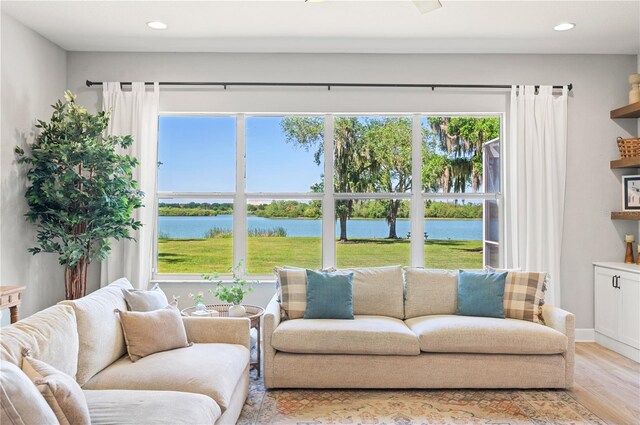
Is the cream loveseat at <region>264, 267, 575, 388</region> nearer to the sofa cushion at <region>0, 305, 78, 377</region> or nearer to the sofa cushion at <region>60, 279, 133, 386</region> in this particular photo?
the sofa cushion at <region>60, 279, 133, 386</region>

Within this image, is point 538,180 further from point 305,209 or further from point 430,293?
point 305,209

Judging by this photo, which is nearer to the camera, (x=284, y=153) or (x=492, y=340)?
(x=492, y=340)

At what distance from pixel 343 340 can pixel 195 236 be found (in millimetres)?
2262

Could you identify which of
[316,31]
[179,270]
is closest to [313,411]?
[179,270]

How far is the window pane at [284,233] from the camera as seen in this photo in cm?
479

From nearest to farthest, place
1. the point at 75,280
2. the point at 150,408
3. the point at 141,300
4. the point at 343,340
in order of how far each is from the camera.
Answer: the point at 150,408
the point at 141,300
the point at 343,340
the point at 75,280

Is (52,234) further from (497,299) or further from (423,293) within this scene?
(497,299)

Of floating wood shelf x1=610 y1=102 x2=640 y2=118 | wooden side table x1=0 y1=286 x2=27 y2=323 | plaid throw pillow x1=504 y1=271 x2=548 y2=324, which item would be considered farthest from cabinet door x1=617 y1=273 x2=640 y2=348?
wooden side table x1=0 y1=286 x2=27 y2=323

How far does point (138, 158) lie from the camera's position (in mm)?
4504

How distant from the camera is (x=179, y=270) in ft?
15.8

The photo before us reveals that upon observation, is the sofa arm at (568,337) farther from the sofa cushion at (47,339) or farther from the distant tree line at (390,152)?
the sofa cushion at (47,339)

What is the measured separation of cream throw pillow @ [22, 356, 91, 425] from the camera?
1.58 meters

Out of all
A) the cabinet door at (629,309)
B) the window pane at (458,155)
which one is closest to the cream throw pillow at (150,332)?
the window pane at (458,155)

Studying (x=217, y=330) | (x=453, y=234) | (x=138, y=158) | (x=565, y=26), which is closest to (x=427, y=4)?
(x=565, y=26)
